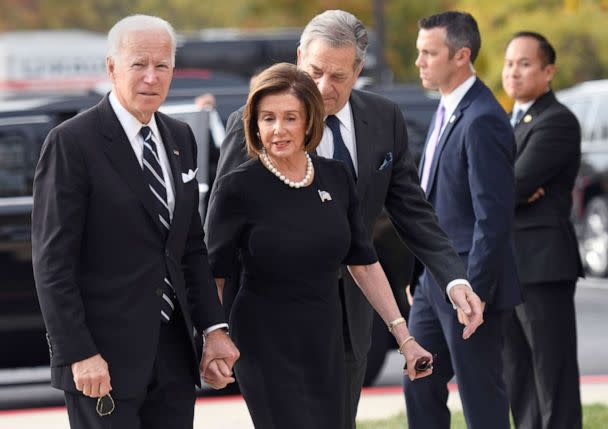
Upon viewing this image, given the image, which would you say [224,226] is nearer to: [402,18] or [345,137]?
[345,137]

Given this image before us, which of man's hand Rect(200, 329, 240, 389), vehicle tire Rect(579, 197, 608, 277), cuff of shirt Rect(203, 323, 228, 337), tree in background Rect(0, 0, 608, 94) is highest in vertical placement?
cuff of shirt Rect(203, 323, 228, 337)

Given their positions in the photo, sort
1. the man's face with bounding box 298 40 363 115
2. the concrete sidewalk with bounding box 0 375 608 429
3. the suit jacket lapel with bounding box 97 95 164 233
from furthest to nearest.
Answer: the concrete sidewalk with bounding box 0 375 608 429, the man's face with bounding box 298 40 363 115, the suit jacket lapel with bounding box 97 95 164 233

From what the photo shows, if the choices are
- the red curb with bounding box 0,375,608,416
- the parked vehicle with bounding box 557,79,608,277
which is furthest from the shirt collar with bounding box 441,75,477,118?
the parked vehicle with bounding box 557,79,608,277

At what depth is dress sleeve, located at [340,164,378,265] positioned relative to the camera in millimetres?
5164

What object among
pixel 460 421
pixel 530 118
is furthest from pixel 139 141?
pixel 460 421

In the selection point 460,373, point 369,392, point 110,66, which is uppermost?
point 110,66

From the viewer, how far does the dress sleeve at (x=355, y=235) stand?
16.9ft

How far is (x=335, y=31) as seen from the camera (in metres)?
5.39

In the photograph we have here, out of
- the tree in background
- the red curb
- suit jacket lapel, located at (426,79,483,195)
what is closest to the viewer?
suit jacket lapel, located at (426,79,483,195)

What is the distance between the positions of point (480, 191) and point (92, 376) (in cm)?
215

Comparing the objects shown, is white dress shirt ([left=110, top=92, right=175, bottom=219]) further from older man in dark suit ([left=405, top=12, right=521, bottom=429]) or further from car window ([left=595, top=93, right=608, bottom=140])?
car window ([left=595, top=93, right=608, bottom=140])

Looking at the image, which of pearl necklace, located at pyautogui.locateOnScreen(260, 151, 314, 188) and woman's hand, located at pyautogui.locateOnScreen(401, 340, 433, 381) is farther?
woman's hand, located at pyautogui.locateOnScreen(401, 340, 433, 381)

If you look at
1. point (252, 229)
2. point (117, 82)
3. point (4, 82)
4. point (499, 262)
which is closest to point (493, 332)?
point (499, 262)

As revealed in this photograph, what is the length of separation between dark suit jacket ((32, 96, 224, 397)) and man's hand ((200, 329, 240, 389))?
21cm
